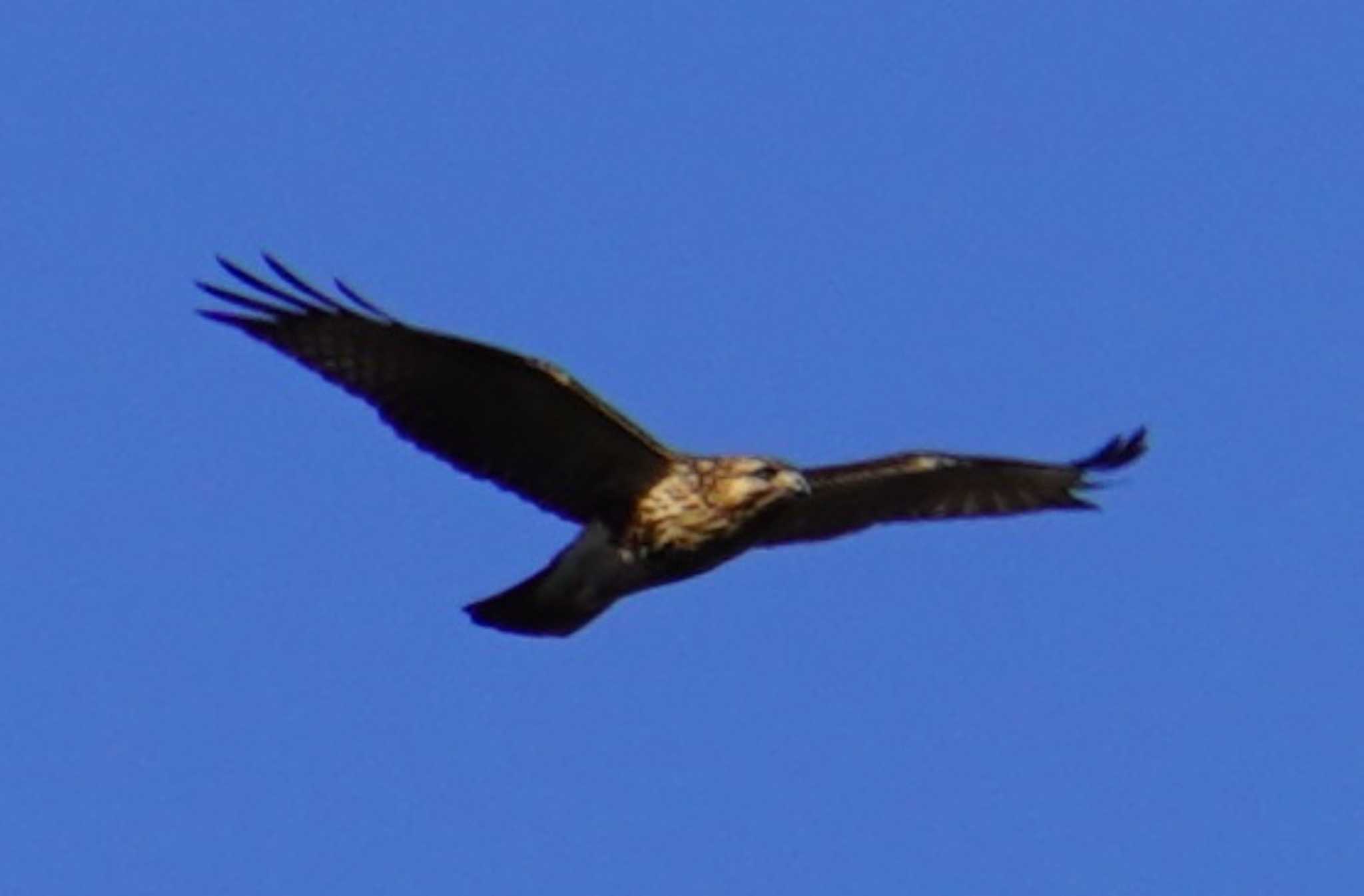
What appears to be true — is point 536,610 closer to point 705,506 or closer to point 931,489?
point 705,506

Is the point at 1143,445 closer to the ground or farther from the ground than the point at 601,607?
farther from the ground

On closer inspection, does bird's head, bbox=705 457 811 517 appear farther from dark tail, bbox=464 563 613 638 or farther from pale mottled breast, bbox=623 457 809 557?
dark tail, bbox=464 563 613 638

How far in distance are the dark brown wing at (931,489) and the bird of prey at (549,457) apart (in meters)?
0.41

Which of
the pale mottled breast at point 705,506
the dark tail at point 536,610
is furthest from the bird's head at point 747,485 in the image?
the dark tail at point 536,610

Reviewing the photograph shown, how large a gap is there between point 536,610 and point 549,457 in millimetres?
646

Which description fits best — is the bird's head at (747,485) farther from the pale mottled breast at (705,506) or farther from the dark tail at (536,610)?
the dark tail at (536,610)

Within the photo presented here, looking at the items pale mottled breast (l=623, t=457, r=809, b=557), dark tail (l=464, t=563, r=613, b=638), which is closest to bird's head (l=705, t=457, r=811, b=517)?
pale mottled breast (l=623, t=457, r=809, b=557)

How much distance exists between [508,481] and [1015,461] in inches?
94.4

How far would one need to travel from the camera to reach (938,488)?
2017cm

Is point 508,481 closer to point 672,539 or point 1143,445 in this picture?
point 672,539

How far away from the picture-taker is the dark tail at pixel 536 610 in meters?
19.0

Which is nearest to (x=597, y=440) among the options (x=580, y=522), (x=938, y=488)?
(x=580, y=522)

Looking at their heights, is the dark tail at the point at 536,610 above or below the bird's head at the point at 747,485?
below

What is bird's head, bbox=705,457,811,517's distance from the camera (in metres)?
19.0
